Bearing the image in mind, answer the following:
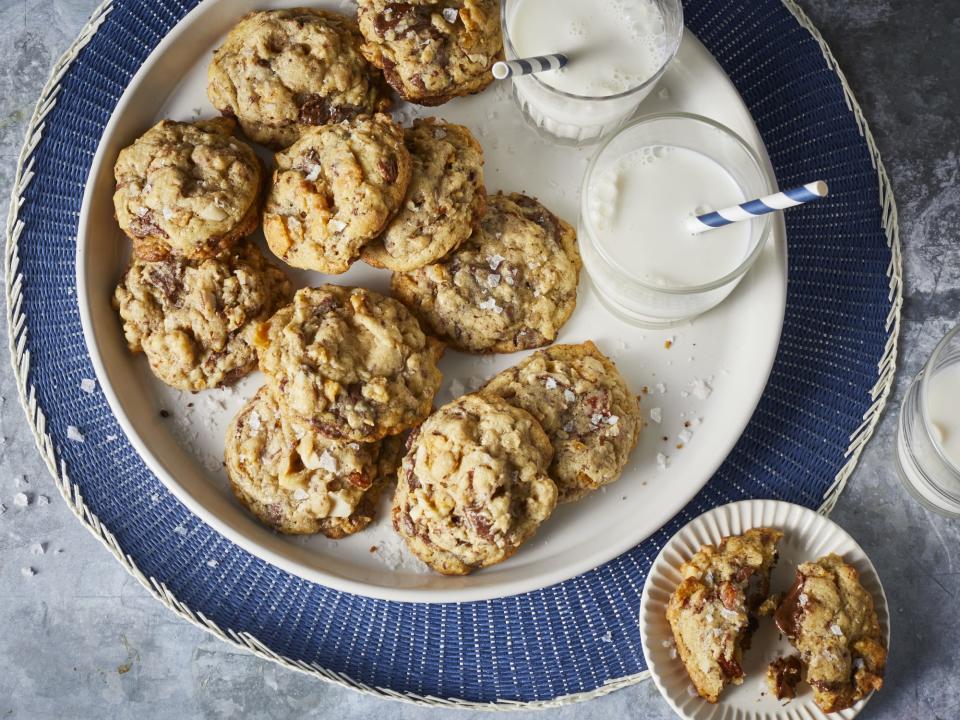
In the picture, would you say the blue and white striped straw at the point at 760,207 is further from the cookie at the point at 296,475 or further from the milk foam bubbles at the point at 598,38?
the cookie at the point at 296,475

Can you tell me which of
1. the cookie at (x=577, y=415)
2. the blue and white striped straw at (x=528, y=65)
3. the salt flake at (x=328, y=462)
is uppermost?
the blue and white striped straw at (x=528, y=65)

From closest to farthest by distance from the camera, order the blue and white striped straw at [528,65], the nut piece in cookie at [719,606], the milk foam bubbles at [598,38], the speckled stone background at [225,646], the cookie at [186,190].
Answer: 1. the blue and white striped straw at [528,65]
2. the cookie at [186,190]
3. the nut piece in cookie at [719,606]
4. the milk foam bubbles at [598,38]
5. the speckled stone background at [225,646]

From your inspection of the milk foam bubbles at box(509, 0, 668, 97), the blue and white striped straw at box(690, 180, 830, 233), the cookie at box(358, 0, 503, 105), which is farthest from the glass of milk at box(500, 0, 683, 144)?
the blue and white striped straw at box(690, 180, 830, 233)

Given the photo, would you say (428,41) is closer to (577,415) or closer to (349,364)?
(349,364)

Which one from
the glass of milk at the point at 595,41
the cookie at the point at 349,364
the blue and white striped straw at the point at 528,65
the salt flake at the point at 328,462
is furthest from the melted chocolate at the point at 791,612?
the blue and white striped straw at the point at 528,65

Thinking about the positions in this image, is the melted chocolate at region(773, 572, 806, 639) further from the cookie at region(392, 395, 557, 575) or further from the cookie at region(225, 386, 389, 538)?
the cookie at region(225, 386, 389, 538)
